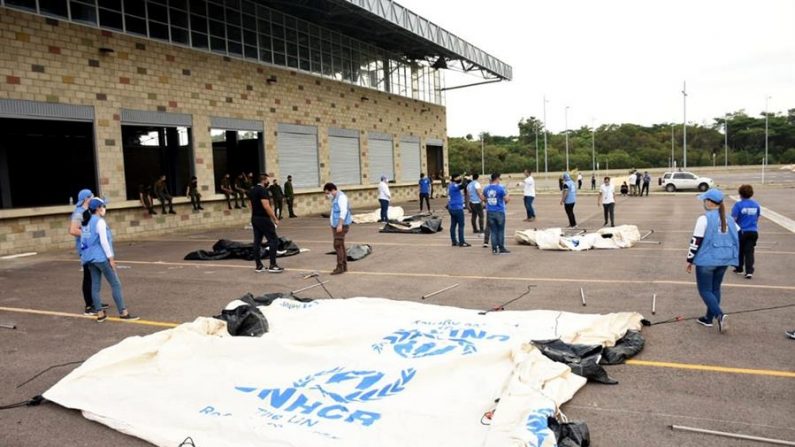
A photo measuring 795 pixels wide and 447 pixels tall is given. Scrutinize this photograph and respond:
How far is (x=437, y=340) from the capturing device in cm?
590

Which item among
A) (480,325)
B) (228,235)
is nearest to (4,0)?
(228,235)

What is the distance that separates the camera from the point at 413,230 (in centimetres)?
1869

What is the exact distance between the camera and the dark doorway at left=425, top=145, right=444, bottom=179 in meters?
43.0

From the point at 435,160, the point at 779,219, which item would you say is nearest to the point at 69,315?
the point at 779,219

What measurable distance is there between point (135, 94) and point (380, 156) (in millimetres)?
17126

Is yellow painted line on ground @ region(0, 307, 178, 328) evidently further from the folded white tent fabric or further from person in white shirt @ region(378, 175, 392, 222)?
the folded white tent fabric

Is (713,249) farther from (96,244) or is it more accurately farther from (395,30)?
(395,30)

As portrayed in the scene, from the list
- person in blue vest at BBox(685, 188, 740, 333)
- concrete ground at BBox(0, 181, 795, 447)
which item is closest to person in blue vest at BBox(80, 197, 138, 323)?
concrete ground at BBox(0, 181, 795, 447)

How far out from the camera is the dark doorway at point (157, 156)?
21.7 metres

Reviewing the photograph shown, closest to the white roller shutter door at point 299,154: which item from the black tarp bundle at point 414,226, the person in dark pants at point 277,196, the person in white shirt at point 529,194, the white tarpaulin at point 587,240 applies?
the person in dark pants at point 277,196

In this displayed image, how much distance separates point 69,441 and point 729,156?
338ft

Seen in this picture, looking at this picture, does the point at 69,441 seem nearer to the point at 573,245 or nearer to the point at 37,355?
the point at 37,355

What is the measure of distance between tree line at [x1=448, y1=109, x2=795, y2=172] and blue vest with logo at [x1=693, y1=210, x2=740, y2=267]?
84479 mm

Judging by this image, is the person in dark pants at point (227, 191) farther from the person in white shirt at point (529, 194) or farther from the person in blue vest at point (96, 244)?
the person in blue vest at point (96, 244)
